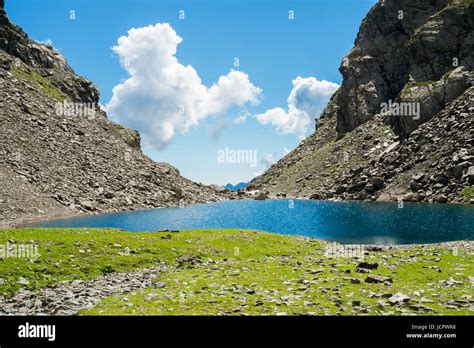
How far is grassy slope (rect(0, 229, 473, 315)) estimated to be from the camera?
17891 mm

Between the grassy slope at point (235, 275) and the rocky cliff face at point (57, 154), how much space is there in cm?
6051

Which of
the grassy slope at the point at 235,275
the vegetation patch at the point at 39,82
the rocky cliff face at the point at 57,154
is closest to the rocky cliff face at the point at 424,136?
the rocky cliff face at the point at 57,154

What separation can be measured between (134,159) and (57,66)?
7484 centimetres

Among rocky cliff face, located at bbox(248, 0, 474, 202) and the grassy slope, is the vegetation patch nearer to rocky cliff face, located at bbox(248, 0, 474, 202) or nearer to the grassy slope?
rocky cliff face, located at bbox(248, 0, 474, 202)

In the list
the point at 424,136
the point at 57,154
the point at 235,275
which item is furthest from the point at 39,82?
the point at 235,275

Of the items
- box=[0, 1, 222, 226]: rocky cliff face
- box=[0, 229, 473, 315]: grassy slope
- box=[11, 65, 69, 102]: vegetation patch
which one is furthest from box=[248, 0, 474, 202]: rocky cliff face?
box=[11, 65, 69, 102]: vegetation patch

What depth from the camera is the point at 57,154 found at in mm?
128500

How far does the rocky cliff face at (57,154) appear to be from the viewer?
10412 cm

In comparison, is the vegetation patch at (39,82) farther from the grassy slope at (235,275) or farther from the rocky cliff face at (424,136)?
the grassy slope at (235,275)

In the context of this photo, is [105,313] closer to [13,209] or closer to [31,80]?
[13,209]

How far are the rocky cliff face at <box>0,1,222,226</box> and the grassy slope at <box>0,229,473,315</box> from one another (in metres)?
60.5

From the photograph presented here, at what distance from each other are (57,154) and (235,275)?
11880cm

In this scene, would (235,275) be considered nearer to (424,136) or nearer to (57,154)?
(57,154)
